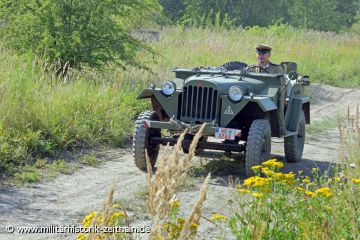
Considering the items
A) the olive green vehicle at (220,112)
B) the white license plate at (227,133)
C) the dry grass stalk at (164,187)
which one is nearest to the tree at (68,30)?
the olive green vehicle at (220,112)

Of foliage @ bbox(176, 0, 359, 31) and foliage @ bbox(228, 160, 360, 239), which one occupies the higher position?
foliage @ bbox(176, 0, 359, 31)

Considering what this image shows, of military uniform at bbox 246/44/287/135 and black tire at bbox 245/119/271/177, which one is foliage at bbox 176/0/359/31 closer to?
military uniform at bbox 246/44/287/135

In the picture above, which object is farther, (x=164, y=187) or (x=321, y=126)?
(x=321, y=126)

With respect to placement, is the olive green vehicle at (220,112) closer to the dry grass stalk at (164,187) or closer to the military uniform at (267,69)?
the military uniform at (267,69)

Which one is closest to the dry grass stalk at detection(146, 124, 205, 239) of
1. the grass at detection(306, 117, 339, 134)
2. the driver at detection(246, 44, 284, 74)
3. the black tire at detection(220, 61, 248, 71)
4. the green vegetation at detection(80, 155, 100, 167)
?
the green vegetation at detection(80, 155, 100, 167)

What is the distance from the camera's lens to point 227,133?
8.46 meters

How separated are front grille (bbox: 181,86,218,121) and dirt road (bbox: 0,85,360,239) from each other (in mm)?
756

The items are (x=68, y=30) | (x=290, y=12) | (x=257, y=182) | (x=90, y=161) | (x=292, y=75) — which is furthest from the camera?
(x=290, y=12)

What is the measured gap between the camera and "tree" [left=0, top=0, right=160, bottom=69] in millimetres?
12672

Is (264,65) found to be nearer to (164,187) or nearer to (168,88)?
(168,88)

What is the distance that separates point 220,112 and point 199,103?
273mm

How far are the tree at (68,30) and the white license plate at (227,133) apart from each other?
4.64m

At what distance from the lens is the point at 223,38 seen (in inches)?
913

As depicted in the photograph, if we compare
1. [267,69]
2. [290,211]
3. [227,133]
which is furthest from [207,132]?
[290,211]
